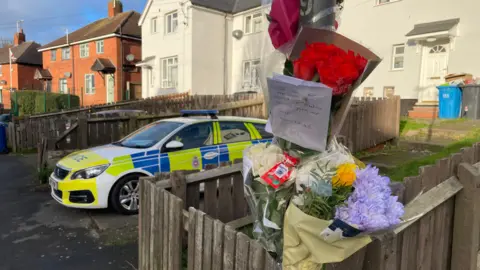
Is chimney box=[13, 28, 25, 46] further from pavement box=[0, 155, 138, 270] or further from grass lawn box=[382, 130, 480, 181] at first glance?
grass lawn box=[382, 130, 480, 181]

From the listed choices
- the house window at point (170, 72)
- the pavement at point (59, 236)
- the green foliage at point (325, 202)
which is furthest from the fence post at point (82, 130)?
the house window at point (170, 72)

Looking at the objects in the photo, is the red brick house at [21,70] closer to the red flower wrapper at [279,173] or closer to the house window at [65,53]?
the house window at [65,53]

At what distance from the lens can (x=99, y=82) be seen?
29.1m

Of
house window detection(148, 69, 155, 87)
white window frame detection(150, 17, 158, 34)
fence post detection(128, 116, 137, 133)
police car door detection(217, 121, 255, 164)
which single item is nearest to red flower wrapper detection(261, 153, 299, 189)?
police car door detection(217, 121, 255, 164)

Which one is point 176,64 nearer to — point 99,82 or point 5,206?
point 99,82

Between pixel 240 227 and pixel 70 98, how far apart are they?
28066 millimetres

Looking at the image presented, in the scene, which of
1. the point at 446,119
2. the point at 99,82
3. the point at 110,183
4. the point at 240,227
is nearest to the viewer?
the point at 240,227

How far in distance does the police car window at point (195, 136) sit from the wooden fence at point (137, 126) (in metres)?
2.47

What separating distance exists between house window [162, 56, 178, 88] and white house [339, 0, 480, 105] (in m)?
11.2

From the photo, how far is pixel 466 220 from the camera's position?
8.43 feet

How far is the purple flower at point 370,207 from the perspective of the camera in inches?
53.6

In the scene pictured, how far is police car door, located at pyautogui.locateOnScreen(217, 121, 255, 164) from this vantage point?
629cm

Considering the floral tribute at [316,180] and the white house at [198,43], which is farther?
the white house at [198,43]

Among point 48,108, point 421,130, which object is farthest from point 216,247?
point 48,108
